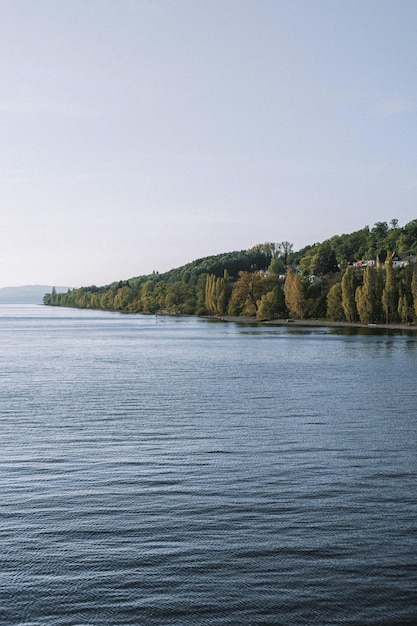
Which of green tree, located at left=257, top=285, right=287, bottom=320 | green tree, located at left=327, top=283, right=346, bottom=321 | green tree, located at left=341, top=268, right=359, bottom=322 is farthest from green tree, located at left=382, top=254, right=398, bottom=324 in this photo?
green tree, located at left=257, top=285, right=287, bottom=320

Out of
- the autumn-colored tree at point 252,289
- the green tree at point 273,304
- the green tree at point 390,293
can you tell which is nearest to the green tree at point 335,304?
the green tree at point 390,293

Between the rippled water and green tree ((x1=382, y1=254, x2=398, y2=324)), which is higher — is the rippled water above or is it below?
below

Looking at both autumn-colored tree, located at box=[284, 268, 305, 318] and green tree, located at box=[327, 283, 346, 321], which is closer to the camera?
green tree, located at box=[327, 283, 346, 321]

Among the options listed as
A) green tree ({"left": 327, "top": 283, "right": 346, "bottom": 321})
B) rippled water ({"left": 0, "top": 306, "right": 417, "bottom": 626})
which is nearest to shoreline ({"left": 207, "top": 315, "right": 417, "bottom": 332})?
green tree ({"left": 327, "top": 283, "right": 346, "bottom": 321})

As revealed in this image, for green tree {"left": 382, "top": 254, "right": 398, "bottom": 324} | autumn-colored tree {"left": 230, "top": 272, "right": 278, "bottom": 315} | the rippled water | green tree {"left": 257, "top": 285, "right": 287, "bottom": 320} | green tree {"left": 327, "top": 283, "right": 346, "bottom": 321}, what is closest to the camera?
the rippled water

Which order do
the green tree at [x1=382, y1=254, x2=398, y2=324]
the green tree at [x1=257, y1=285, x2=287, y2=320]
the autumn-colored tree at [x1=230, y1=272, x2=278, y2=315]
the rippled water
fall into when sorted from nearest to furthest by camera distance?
the rippled water < the green tree at [x1=382, y1=254, x2=398, y2=324] < the green tree at [x1=257, y1=285, x2=287, y2=320] < the autumn-colored tree at [x1=230, y1=272, x2=278, y2=315]

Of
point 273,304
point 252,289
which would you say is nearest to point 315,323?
point 273,304

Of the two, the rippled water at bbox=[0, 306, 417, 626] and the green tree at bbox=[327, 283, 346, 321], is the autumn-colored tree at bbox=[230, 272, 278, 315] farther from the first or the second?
the rippled water at bbox=[0, 306, 417, 626]

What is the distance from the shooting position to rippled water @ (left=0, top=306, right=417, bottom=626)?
1020 cm

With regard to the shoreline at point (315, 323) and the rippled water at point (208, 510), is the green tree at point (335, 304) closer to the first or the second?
the shoreline at point (315, 323)

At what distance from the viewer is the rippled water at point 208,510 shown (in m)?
10.2

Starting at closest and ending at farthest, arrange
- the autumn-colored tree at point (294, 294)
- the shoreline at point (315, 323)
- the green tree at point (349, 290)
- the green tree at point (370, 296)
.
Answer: the shoreline at point (315, 323)
the green tree at point (370, 296)
the green tree at point (349, 290)
the autumn-colored tree at point (294, 294)

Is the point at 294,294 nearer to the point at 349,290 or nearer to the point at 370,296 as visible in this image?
the point at 349,290

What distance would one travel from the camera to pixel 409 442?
21766 mm
